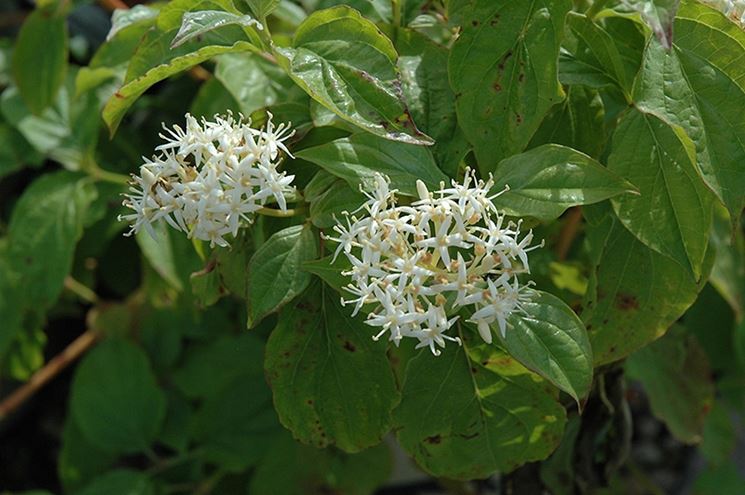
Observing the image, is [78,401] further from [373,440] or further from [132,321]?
[373,440]

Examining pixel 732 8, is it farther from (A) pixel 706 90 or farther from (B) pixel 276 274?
(B) pixel 276 274

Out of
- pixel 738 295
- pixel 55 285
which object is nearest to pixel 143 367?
pixel 55 285

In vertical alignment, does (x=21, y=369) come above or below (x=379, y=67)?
below

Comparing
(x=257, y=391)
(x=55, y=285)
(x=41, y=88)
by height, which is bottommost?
(x=257, y=391)

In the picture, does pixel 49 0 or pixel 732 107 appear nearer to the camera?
pixel 732 107

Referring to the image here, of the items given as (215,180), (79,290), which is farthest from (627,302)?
(79,290)

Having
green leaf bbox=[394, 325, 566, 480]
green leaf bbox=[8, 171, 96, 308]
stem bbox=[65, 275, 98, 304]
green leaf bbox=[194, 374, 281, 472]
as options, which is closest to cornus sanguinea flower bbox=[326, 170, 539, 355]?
green leaf bbox=[394, 325, 566, 480]

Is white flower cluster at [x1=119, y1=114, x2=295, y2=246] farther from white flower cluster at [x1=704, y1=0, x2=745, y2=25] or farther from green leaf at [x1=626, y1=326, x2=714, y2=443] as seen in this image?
green leaf at [x1=626, y1=326, x2=714, y2=443]

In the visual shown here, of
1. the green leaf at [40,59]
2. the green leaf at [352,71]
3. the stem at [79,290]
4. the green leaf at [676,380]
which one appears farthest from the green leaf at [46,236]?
the green leaf at [676,380]
